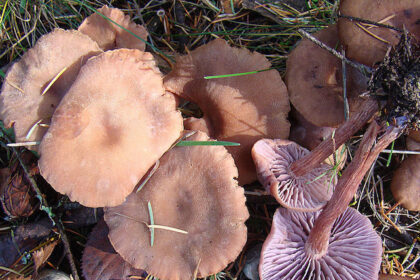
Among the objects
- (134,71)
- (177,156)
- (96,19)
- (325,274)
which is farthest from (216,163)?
(96,19)

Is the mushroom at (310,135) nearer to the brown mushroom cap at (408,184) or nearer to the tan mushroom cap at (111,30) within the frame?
the brown mushroom cap at (408,184)

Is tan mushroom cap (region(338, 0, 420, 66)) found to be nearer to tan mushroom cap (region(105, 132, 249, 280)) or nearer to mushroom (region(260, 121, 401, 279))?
mushroom (region(260, 121, 401, 279))

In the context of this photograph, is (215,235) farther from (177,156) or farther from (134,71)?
(134,71)

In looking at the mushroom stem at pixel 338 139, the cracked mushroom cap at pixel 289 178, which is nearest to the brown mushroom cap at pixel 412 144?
the cracked mushroom cap at pixel 289 178

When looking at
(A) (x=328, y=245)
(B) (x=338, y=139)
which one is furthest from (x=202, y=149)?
(A) (x=328, y=245)

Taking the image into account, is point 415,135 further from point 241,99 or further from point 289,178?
point 241,99

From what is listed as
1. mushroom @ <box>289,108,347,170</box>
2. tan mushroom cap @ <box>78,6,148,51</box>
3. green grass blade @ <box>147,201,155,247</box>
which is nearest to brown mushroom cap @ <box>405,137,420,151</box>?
mushroom @ <box>289,108,347,170</box>
